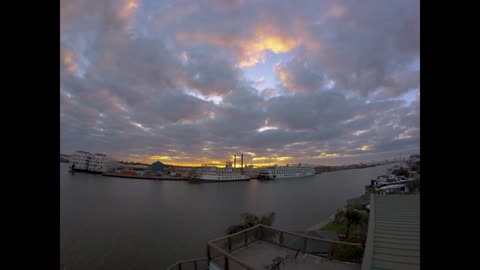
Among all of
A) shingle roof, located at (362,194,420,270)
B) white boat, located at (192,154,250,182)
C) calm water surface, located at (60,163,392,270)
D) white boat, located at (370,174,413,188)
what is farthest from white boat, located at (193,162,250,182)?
shingle roof, located at (362,194,420,270)

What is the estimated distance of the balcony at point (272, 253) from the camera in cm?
321

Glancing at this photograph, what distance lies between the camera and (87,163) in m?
59.3

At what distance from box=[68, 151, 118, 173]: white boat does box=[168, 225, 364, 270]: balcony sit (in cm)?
6705

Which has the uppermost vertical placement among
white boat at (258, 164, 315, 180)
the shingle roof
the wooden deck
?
the shingle roof

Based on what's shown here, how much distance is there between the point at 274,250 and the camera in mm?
3773

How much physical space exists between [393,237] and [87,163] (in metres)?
71.3

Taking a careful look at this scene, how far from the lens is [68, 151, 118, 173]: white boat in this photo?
58750 mm

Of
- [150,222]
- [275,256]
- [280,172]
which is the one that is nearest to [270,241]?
[275,256]

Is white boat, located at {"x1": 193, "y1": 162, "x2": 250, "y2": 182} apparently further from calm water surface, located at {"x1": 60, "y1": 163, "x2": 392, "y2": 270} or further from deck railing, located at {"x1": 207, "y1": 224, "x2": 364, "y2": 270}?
deck railing, located at {"x1": 207, "y1": 224, "x2": 364, "y2": 270}

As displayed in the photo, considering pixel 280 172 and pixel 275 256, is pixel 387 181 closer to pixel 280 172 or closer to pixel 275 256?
pixel 280 172
